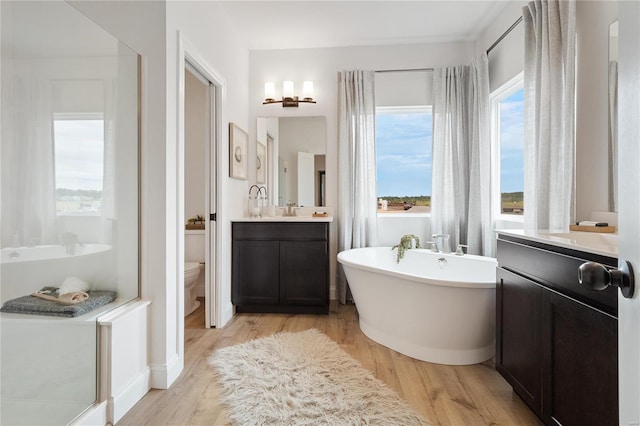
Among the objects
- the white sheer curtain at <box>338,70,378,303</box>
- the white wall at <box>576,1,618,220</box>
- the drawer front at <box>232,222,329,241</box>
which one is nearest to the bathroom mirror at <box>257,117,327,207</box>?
the white sheer curtain at <box>338,70,378,303</box>

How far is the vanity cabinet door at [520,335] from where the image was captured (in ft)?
4.99

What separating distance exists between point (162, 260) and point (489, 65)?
131 inches

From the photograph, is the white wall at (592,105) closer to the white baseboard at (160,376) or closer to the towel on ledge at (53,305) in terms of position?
the white baseboard at (160,376)

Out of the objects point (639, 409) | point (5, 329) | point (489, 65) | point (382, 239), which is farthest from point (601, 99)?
point (5, 329)

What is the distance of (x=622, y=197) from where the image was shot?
570 mm

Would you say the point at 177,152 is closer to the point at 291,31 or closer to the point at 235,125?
the point at 235,125

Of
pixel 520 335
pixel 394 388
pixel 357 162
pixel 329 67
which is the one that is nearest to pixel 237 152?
pixel 357 162

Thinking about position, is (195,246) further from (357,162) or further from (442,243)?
(442,243)

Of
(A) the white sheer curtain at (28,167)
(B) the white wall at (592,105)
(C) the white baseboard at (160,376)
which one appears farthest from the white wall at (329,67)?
(A) the white sheer curtain at (28,167)

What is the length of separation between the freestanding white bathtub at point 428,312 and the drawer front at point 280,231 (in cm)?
56

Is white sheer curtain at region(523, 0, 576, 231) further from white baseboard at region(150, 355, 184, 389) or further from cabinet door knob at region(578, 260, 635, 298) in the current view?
white baseboard at region(150, 355, 184, 389)

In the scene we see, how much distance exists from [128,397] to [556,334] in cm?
206

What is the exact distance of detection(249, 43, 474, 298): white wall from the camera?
362cm

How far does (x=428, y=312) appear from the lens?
223 cm
